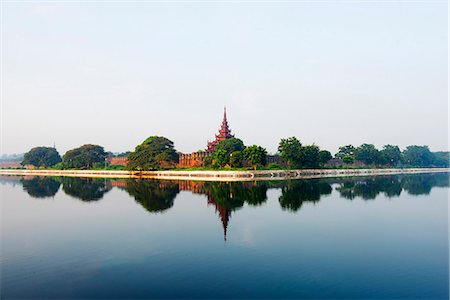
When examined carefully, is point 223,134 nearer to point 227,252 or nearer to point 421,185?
point 421,185

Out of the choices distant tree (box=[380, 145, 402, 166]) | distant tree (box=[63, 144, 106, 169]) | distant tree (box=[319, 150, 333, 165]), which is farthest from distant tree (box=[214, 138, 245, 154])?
distant tree (box=[380, 145, 402, 166])

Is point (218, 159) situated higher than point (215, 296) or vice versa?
point (218, 159)

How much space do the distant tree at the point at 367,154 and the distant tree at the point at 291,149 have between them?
27.1 m

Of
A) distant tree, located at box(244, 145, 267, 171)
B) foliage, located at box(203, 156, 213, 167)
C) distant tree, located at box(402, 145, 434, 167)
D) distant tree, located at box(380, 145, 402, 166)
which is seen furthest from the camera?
distant tree, located at box(402, 145, 434, 167)

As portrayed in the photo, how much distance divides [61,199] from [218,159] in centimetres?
3668

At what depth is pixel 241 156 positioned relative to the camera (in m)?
70.3

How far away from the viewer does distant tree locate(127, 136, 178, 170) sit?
80875 mm

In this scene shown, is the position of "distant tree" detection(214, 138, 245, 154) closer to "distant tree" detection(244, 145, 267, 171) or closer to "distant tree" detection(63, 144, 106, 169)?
"distant tree" detection(244, 145, 267, 171)

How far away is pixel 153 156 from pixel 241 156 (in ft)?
73.7

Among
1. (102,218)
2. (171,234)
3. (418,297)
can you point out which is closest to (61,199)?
(102,218)

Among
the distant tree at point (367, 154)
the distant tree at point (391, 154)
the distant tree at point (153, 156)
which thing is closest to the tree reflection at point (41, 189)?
the distant tree at point (153, 156)

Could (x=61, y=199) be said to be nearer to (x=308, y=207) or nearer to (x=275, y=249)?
(x=308, y=207)

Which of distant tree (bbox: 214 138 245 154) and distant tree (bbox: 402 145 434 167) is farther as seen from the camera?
distant tree (bbox: 402 145 434 167)

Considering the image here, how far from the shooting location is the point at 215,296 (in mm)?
10859
